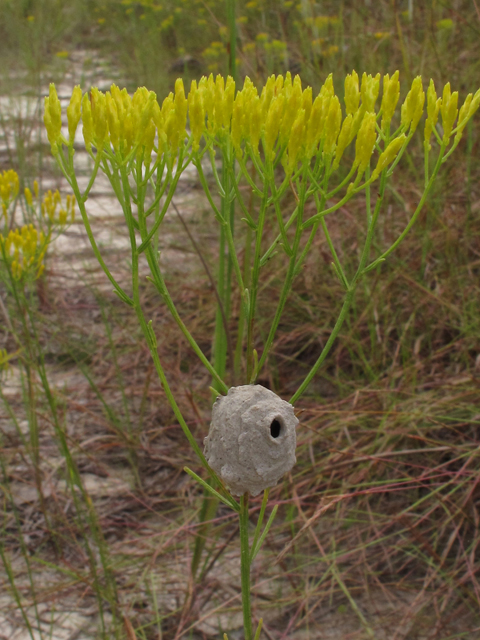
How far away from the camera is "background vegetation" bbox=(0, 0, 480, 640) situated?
4.19 feet

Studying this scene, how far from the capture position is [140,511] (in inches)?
64.6

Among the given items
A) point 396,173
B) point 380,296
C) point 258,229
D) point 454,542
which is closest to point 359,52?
point 396,173

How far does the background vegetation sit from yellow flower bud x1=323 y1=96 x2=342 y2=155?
0.38 meters

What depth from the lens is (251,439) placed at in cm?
49

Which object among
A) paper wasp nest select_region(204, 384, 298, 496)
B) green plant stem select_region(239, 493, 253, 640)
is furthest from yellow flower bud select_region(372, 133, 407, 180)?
green plant stem select_region(239, 493, 253, 640)

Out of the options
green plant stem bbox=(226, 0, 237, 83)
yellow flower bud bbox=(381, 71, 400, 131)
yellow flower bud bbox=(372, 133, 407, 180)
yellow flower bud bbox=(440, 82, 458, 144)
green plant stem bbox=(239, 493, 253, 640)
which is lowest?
green plant stem bbox=(239, 493, 253, 640)

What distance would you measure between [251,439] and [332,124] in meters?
0.27

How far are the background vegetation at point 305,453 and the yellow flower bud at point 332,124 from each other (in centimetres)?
38

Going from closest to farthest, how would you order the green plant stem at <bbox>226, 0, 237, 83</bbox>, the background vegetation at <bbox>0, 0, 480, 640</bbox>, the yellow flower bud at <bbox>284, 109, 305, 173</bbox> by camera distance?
the yellow flower bud at <bbox>284, 109, 305, 173</bbox>, the green plant stem at <bbox>226, 0, 237, 83</bbox>, the background vegetation at <bbox>0, 0, 480, 640</bbox>

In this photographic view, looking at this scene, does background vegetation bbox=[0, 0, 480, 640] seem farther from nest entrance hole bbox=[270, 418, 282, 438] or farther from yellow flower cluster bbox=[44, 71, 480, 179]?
yellow flower cluster bbox=[44, 71, 480, 179]

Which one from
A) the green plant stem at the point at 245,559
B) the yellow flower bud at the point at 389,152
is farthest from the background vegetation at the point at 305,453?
the yellow flower bud at the point at 389,152

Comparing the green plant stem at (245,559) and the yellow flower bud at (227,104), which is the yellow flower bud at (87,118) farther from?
the green plant stem at (245,559)

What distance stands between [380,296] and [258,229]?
137 centimetres

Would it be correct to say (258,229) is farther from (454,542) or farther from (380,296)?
(380,296)
